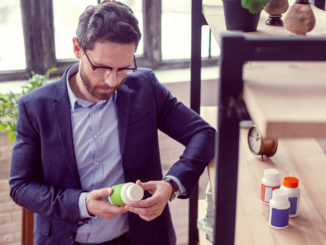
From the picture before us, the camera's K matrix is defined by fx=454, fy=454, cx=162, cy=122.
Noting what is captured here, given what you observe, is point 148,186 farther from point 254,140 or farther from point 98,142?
point 254,140

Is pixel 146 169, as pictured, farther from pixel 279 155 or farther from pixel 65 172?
pixel 279 155

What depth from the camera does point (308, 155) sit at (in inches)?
71.4

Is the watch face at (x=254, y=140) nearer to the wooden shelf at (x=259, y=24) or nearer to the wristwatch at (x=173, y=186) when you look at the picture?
the wristwatch at (x=173, y=186)

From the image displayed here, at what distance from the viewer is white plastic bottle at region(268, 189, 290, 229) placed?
133 centimetres

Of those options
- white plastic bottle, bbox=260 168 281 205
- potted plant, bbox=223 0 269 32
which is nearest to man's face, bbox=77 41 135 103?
potted plant, bbox=223 0 269 32

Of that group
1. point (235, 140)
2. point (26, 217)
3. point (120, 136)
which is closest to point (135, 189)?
point (120, 136)

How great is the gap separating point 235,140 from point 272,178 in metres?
0.82

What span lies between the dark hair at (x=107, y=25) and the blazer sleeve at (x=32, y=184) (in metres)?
0.35

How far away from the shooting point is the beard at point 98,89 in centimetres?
165

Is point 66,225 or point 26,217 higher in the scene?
point 66,225

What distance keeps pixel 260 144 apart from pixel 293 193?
33cm

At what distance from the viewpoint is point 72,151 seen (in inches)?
66.2

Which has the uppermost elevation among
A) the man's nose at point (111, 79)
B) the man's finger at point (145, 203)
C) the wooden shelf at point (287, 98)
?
the wooden shelf at point (287, 98)

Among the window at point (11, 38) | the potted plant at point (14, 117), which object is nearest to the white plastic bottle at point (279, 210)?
the potted plant at point (14, 117)
